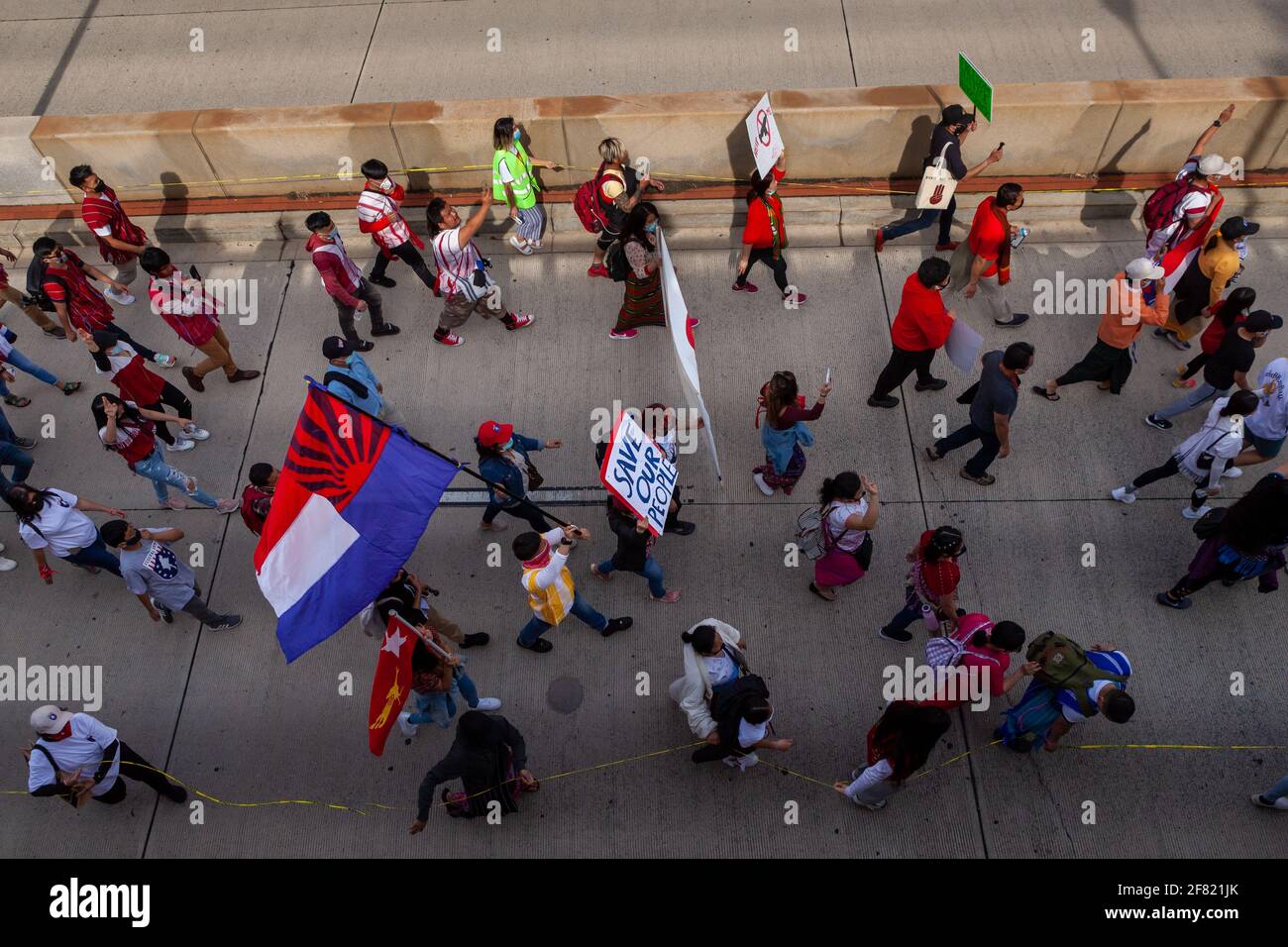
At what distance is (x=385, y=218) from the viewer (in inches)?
311

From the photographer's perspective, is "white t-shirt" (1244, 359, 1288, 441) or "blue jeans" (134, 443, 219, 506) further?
"blue jeans" (134, 443, 219, 506)

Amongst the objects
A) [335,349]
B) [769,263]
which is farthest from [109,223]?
[769,263]

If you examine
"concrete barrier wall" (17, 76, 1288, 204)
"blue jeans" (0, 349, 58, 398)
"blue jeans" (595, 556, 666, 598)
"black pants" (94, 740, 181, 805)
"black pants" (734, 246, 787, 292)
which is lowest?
"black pants" (94, 740, 181, 805)

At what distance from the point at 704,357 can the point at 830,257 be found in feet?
6.09

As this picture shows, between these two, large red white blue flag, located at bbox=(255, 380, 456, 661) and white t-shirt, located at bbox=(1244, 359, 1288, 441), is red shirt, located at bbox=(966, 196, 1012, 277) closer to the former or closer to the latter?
white t-shirt, located at bbox=(1244, 359, 1288, 441)

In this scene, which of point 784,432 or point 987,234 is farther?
point 987,234

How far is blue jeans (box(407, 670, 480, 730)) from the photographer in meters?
5.78

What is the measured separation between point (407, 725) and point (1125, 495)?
19.2 ft

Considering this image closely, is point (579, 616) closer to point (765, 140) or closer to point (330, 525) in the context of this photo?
point (330, 525)

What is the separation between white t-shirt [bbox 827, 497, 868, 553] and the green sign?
408 cm

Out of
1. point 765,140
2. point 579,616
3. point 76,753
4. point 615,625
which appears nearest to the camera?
point 76,753

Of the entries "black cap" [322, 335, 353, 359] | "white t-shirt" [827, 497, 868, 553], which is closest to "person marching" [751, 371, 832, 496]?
"white t-shirt" [827, 497, 868, 553]

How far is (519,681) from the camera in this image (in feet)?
21.2

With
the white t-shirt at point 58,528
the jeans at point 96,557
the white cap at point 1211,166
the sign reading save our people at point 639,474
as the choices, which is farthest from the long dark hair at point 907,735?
the white t-shirt at point 58,528
